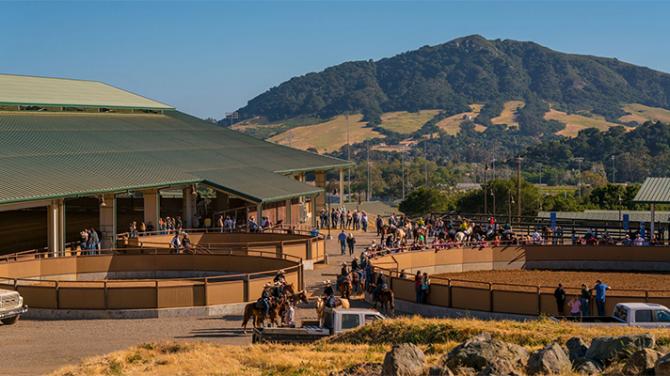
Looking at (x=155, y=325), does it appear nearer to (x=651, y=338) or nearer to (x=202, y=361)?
(x=202, y=361)

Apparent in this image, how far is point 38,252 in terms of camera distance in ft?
139

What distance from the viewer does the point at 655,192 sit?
51.1 metres

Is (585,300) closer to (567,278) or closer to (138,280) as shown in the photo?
(567,278)

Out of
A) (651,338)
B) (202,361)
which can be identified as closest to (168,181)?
(202,361)

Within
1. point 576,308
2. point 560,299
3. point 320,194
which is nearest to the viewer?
point 576,308

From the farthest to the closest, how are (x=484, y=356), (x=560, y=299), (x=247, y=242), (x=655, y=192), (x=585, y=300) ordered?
(x=655, y=192), (x=247, y=242), (x=560, y=299), (x=585, y=300), (x=484, y=356)

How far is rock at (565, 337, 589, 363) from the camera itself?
18312mm

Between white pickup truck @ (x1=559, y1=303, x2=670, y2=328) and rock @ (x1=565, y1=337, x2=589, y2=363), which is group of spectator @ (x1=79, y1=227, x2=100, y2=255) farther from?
rock @ (x1=565, y1=337, x2=589, y2=363)

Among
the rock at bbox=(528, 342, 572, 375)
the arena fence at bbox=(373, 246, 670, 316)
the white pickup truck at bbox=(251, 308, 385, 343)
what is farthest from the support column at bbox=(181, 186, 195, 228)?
the rock at bbox=(528, 342, 572, 375)

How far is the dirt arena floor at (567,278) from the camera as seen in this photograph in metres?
41.8

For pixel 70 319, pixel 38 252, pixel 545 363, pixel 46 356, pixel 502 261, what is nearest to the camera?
pixel 545 363

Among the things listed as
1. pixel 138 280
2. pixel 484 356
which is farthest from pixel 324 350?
pixel 138 280

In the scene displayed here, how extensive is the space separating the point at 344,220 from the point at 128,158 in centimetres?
1532

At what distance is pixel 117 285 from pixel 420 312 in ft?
33.2
